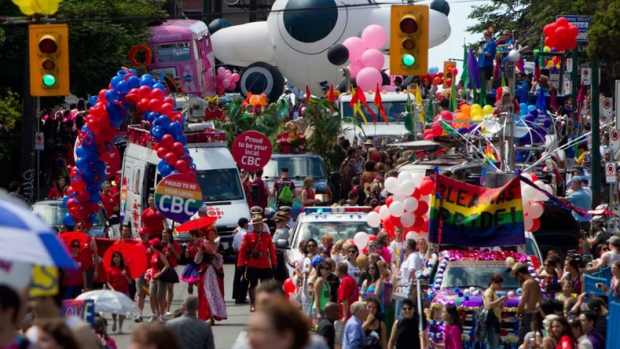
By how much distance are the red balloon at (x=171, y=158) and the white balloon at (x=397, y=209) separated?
4569 mm

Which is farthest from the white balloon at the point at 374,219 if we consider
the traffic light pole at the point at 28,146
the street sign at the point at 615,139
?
the traffic light pole at the point at 28,146

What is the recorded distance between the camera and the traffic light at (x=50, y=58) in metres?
18.3

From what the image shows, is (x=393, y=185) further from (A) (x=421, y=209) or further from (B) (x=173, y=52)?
(B) (x=173, y=52)

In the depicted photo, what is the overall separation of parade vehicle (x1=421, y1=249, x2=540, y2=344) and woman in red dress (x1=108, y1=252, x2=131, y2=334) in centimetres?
468

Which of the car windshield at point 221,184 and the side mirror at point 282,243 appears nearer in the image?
the side mirror at point 282,243

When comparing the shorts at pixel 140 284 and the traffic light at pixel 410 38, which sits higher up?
the traffic light at pixel 410 38

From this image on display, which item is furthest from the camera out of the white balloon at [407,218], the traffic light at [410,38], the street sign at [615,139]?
the street sign at [615,139]

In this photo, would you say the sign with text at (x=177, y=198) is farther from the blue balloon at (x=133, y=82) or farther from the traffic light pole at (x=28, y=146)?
the traffic light pole at (x=28, y=146)

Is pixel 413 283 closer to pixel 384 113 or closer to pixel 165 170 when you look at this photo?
→ pixel 165 170

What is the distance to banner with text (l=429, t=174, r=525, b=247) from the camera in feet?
58.1

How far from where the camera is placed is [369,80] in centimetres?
4312

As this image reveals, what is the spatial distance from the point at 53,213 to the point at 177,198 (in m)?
3.78

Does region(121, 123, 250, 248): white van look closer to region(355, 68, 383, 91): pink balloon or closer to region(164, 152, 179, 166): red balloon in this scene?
region(164, 152, 179, 166): red balloon

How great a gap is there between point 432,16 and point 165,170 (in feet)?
115
